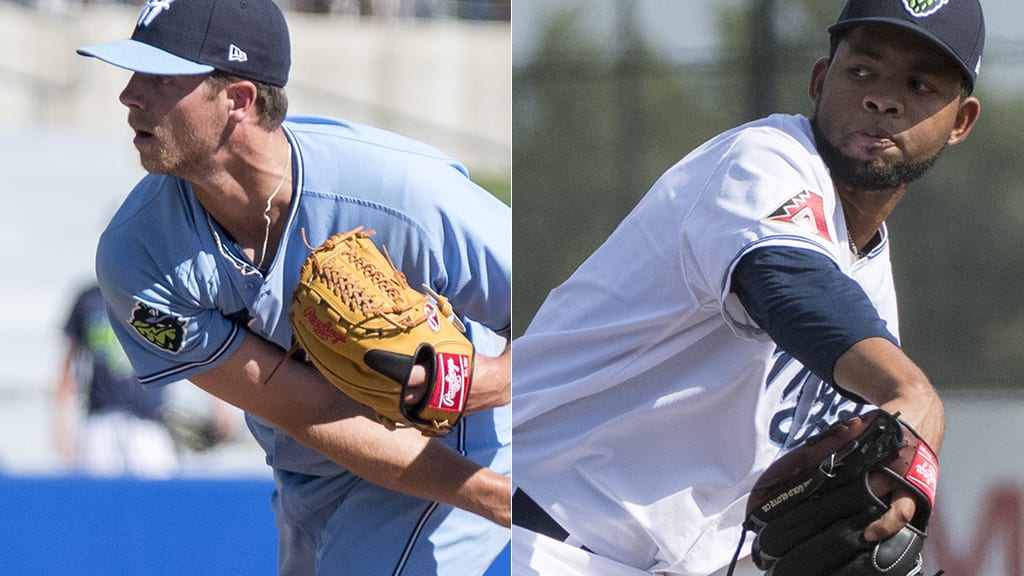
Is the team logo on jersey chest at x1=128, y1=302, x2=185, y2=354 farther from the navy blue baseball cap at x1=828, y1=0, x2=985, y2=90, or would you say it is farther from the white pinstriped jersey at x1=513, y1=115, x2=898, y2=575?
the navy blue baseball cap at x1=828, y1=0, x2=985, y2=90

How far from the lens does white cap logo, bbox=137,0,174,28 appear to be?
150cm

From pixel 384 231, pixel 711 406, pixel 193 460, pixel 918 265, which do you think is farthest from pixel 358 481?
pixel 193 460

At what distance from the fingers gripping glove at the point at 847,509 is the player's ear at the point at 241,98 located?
70cm

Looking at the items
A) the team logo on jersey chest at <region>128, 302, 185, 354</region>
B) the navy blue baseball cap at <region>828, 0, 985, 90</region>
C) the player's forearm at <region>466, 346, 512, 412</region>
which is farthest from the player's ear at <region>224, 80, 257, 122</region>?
the navy blue baseball cap at <region>828, 0, 985, 90</region>

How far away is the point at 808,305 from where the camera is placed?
1.09 metres

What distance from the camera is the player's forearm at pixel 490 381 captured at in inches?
56.9

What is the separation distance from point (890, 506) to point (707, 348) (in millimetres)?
314

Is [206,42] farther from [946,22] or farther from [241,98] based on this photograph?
[946,22]

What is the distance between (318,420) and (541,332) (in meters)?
0.28

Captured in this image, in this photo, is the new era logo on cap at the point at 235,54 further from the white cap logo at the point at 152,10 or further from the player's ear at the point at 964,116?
the player's ear at the point at 964,116

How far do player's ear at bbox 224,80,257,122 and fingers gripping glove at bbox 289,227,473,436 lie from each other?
0.18m

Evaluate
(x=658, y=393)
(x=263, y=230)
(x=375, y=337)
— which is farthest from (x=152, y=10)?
(x=658, y=393)

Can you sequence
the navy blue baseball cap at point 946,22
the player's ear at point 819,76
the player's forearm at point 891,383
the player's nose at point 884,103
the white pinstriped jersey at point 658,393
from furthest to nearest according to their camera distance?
the player's ear at point 819,76 → the player's nose at point 884,103 → the navy blue baseball cap at point 946,22 → the white pinstriped jersey at point 658,393 → the player's forearm at point 891,383

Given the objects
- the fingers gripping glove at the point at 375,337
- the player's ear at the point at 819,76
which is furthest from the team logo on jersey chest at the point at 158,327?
the player's ear at the point at 819,76
